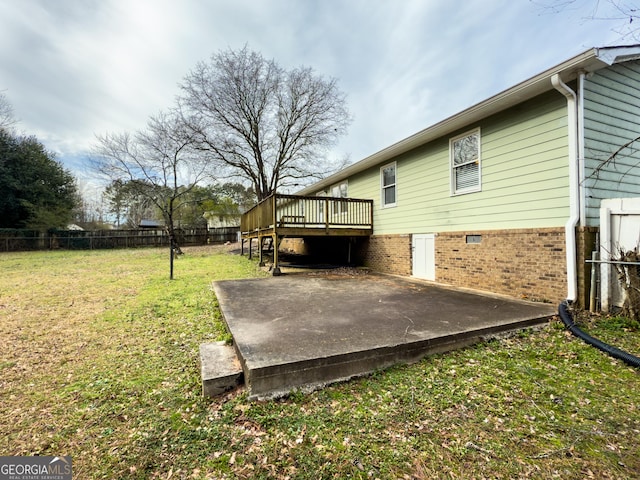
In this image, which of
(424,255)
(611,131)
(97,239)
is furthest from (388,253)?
(97,239)

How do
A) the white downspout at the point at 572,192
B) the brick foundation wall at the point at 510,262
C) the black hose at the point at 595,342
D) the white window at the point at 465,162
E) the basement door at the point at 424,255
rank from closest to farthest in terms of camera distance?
the black hose at the point at 595,342, the white downspout at the point at 572,192, the brick foundation wall at the point at 510,262, the white window at the point at 465,162, the basement door at the point at 424,255

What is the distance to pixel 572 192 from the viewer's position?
14.7ft

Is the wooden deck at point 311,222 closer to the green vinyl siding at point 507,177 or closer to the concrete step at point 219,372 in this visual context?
the green vinyl siding at point 507,177

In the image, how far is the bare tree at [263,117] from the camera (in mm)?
17703

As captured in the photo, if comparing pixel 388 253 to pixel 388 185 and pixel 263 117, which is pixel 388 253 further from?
pixel 263 117

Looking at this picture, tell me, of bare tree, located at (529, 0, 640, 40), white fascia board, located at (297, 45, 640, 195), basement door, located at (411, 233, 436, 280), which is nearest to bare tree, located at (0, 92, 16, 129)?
white fascia board, located at (297, 45, 640, 195)

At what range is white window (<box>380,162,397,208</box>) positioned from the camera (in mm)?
8867

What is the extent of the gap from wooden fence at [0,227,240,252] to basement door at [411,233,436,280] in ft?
64.5

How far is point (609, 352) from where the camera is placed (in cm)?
311

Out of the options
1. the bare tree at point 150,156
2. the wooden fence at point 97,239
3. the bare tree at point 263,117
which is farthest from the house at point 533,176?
the wooden fence at point 97,239

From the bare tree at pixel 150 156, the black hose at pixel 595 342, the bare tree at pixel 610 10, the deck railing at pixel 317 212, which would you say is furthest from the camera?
the bare tree at pixel 150 156

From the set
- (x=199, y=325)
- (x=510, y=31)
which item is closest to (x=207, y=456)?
(x=199, y=325)

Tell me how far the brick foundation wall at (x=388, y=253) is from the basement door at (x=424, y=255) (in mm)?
213

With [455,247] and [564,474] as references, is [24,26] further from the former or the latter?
[564,474]
